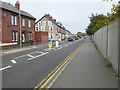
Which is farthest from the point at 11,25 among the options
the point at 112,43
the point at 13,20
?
the point at 112,43

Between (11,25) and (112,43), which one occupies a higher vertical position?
(11,25)

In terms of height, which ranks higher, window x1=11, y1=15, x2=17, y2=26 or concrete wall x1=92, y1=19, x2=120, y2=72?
window x1=11, y1=15, x2=17, y2=26

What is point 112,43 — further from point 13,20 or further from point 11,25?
point 13,20

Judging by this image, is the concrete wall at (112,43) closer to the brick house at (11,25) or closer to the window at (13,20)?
the brick house at (11,25)

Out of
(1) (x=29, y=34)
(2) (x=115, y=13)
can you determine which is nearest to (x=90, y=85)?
(2) (x=115, y=13)

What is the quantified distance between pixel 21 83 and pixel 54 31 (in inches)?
2078

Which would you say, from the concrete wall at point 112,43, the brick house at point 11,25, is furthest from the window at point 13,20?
the concrete wall at point 112,43

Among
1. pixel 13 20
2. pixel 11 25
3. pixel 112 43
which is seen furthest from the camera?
pixel 13 20

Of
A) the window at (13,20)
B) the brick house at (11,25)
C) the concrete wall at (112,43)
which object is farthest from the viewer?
the window at (13,20)

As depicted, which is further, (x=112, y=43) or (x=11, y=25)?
(x=11, y=25)

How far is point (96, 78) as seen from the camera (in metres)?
6.09

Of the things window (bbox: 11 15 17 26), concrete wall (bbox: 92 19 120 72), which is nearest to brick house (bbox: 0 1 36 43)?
window (bbox: 11 15 17 26)

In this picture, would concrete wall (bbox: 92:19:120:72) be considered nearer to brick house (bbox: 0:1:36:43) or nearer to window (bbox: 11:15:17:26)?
brick house (bbox: 0:1:36:43)

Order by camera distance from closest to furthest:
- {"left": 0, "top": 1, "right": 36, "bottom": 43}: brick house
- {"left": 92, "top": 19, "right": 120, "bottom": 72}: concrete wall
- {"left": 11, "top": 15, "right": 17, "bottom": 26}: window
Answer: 1. {"left": 92, "top": 19, "right": 120, "bottom": 72}: concrete wall
2. {"left": 0, "top": 1, "right": 36, "bottom": 43}: brick house
3. {"left": 11, "top": 15, "right": 17, "bottom": 26}: window
